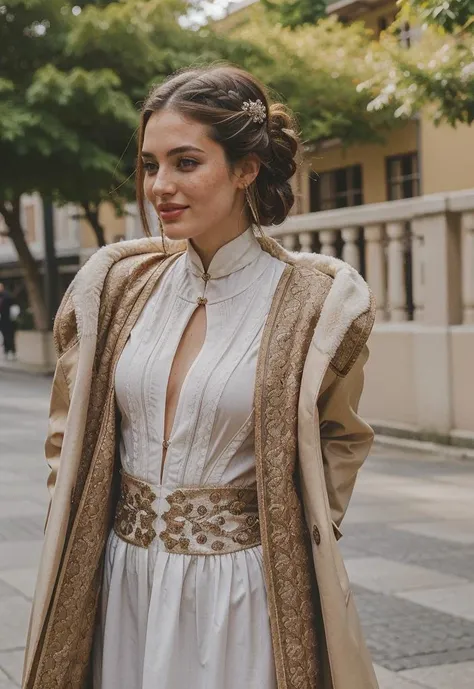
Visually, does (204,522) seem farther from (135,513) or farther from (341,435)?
(341,435)

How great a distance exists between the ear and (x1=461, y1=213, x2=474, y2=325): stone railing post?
842 cm

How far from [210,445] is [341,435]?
289mm

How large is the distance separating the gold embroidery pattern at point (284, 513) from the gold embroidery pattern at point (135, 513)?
0.78 ft

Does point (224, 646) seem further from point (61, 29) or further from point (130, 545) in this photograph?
point (61, 29)

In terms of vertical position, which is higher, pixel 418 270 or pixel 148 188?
pixel 148 188

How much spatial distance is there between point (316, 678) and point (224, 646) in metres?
0.21

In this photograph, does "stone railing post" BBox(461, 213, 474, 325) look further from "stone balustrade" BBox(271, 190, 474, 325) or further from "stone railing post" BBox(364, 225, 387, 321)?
"stone railing post" BBox(364, 225, 387, 321)

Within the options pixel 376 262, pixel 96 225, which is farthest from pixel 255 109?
pixel 96 225

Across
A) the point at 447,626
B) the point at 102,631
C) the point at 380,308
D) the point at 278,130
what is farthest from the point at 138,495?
the point at 380,308

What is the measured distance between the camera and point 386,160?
2464 cm

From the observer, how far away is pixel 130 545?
8.25 ft

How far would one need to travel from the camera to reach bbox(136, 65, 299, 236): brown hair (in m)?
2.42

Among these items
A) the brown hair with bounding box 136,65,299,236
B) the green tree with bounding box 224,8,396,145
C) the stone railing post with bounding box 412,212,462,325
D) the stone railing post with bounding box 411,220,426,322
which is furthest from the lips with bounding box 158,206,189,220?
the green tree with bounding box 224,8,396,145

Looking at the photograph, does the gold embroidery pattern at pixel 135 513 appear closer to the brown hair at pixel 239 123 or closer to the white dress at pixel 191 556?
the white dress at pixel 191 556
